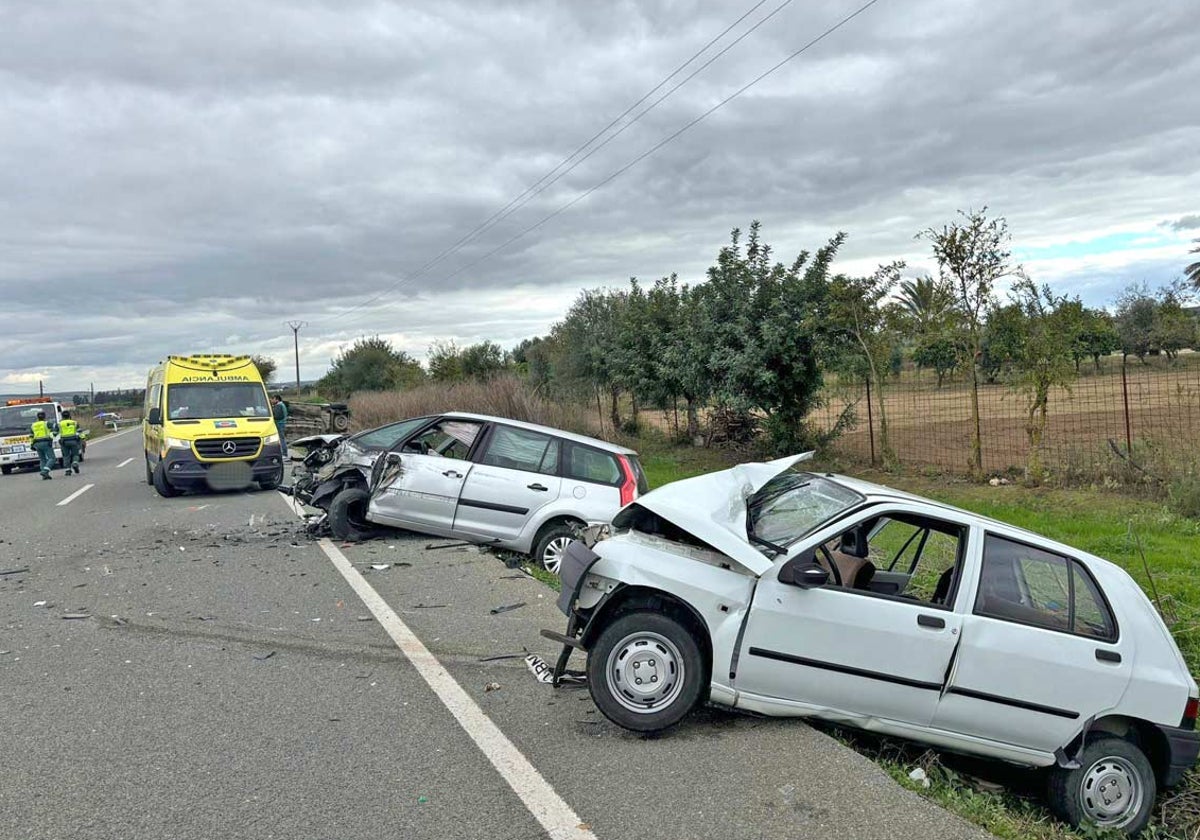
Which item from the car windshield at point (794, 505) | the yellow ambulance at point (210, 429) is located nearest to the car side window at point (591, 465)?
the car windshield at point (794, 505)

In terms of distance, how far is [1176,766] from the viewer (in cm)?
456

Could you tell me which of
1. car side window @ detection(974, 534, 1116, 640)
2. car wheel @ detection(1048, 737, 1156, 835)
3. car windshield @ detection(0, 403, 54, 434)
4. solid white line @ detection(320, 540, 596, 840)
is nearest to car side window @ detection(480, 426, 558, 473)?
solid white line @ detection(320, 540, 596, 840)

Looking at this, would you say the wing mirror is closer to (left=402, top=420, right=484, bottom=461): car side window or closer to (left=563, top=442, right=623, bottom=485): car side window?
(left=563, top=442, right=623, bottom=485): car side window

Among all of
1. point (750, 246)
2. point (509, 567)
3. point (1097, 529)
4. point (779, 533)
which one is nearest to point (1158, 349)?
point (750, 246)

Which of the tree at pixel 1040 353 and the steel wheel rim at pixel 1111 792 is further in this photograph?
the tree at pixel 1040 353

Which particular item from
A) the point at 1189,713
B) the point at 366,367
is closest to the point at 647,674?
the point at 1189,713

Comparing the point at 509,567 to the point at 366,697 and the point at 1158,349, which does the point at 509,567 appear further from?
the point at 1158,349

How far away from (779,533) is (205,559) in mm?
7010

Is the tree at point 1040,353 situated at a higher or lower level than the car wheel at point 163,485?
higher

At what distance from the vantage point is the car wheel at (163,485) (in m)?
15.2

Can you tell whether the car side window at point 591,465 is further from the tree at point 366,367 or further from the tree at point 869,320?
the tree at point 366,367

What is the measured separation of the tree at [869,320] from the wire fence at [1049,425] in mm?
511

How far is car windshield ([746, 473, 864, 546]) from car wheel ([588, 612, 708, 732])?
0.78 m

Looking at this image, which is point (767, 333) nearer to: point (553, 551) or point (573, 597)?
point (553, 551)
